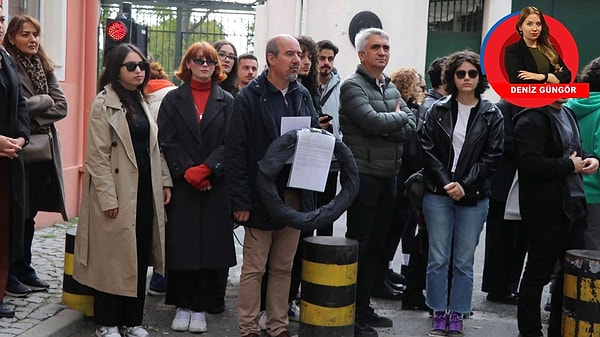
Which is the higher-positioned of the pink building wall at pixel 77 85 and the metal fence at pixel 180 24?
the metal fence at pixel 180 24

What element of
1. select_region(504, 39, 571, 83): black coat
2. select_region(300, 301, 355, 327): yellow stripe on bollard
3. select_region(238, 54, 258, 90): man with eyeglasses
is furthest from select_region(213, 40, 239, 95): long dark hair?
select_region(504, 39, 571, 83): black coat

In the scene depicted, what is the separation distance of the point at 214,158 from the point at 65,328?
5.31ft

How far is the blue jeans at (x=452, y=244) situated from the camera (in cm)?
628

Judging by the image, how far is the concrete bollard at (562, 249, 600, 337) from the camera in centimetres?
563

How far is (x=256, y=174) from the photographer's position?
5719mm

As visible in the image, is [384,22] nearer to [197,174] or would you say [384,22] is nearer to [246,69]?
[246,69]

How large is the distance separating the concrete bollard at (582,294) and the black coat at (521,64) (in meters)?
1.26

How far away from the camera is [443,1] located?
18984mm

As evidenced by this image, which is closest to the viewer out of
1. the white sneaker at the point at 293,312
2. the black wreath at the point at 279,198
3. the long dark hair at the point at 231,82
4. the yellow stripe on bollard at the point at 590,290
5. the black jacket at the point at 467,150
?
the black wreath at the point at 279,198

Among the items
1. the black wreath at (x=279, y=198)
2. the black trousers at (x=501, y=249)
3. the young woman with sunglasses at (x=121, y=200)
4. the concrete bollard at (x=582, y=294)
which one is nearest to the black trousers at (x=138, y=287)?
the young woman with sunglasses at (x=121, y=200)

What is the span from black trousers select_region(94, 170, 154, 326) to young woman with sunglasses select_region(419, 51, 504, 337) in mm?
2097

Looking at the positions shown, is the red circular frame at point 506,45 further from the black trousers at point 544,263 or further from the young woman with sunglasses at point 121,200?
the young woman with sunglasses at point 121,200

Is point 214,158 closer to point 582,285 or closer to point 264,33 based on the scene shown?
point 582,285

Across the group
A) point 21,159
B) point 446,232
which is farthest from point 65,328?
point 446,232
